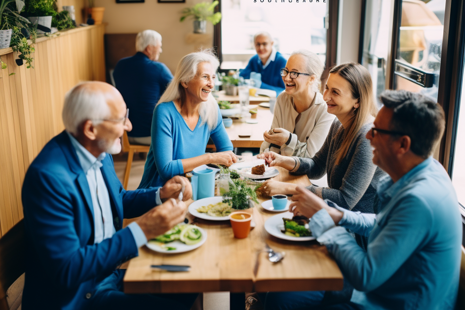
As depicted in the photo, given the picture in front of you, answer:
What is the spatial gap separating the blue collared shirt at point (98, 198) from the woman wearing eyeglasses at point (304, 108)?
1279 mm

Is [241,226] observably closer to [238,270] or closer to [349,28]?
[238,270]

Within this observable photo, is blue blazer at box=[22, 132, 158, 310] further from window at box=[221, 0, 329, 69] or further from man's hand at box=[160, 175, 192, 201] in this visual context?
window at box=[221, 0, 329, 69]

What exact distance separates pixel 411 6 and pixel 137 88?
104 inches

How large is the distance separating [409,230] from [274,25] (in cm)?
531

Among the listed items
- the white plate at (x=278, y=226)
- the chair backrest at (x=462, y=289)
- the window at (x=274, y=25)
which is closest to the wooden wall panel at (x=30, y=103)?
the window at (x=274, y=25)

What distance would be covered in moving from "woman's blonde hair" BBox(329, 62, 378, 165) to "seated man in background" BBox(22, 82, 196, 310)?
3.12ft

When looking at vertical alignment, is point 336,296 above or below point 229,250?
below

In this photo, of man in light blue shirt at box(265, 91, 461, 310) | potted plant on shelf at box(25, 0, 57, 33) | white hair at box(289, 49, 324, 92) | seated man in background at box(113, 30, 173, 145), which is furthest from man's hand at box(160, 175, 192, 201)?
potted plant on shelf at box(25, 0, 57, 33)

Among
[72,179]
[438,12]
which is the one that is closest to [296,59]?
[438,12]

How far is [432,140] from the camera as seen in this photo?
126 cm

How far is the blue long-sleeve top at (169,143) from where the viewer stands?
2.21 meters

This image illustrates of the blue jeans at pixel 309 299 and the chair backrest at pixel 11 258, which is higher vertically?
the chair backrest at pixel 11 258

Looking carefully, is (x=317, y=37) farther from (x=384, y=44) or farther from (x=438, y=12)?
(x=438, y=12)

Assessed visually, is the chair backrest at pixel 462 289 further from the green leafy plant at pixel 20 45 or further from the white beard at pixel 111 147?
the green leafy plant at pixel 20 45
